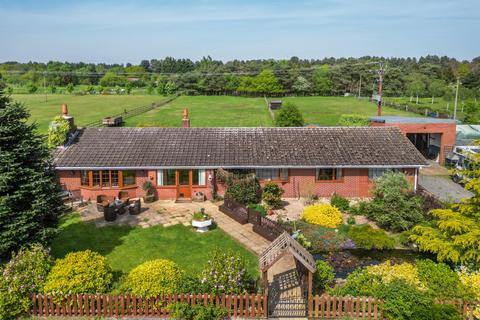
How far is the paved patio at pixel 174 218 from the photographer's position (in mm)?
18609

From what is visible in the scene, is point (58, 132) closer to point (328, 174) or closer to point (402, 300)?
point (328, 174)

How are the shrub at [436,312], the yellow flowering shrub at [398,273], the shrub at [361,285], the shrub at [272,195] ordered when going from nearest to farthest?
the shrub at [436,312], the shrub at [361,285], the yellow flowering shrub at [398,273], the shrub at [272,195]

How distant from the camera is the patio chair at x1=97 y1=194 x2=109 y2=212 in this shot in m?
21.3

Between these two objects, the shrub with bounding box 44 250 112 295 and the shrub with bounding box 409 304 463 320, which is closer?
the shrub with bounding box 409 304 463 320

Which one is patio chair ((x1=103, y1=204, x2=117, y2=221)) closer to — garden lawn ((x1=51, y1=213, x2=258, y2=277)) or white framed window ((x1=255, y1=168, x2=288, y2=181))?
garden lawn ((x1=51, y1=213, x2=258, y2=277))

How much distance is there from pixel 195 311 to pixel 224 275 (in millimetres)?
1349

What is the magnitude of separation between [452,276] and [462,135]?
87.5 ft

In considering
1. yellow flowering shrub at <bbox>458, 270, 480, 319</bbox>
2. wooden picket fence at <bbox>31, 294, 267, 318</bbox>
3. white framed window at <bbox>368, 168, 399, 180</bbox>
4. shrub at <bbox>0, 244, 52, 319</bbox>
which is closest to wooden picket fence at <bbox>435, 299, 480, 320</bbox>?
yellow flowering shrub at <bbox>458, 270, 480, 319</bbox>

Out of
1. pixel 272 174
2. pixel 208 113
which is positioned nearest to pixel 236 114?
pixel 208 113

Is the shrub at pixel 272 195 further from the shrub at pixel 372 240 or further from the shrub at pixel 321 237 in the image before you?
the shrub at pixel 372 240

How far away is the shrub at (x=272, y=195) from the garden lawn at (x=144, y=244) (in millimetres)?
4004

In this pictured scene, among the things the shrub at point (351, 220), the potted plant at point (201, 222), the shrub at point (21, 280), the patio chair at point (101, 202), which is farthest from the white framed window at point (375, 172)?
the shrub at point (21, 280)

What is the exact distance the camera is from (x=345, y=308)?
11.6 metres

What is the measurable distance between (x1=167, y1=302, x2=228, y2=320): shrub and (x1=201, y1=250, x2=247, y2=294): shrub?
0.57 meters
